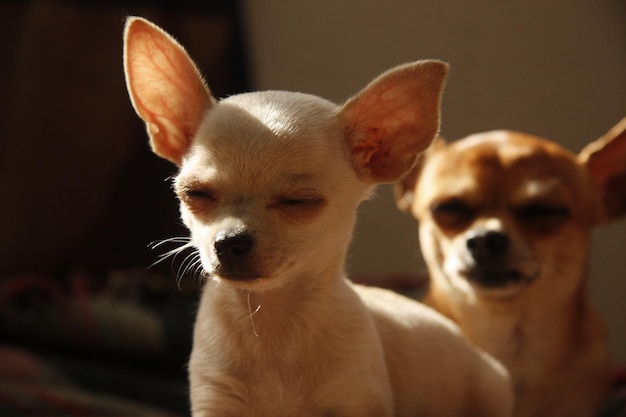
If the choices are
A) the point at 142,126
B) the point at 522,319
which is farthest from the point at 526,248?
the point at 142,126

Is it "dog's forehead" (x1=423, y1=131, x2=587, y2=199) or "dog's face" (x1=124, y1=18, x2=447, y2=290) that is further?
"dog's forehead" (x1=423, y1=131, x2=587, y2=199)

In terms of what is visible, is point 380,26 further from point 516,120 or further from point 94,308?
point 94,308

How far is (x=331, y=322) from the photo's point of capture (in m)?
1.17

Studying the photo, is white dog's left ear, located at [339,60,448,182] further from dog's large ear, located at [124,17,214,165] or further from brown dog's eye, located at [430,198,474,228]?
brown dog's eye, located at [430,198,474,228]

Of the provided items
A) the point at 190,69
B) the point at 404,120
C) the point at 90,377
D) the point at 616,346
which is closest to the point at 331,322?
the point at 404,120

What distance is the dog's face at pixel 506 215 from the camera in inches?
64.2

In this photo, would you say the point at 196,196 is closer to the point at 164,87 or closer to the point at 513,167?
the point at 164,87

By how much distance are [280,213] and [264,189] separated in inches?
1.5

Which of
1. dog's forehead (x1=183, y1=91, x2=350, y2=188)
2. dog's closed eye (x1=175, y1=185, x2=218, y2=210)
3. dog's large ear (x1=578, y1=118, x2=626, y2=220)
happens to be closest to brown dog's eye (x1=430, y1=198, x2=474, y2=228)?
dog's large ear (x1=578, y1=118, x2=626, y2=220)

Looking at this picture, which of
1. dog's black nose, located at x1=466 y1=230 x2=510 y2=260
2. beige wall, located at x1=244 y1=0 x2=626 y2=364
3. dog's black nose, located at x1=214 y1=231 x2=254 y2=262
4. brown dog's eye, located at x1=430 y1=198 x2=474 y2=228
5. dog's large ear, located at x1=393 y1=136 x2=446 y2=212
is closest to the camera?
dog's black nose, located at x1=214 y1=231 x2=254 y2=262

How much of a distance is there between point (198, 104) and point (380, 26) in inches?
13.6

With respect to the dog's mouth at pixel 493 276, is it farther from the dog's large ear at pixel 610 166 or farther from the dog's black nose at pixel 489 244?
the dog's large ear at pixel 610 166

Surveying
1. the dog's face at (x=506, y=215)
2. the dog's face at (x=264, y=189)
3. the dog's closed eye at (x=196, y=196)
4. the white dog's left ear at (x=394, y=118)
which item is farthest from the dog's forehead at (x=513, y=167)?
the dog's closed eye at (x=196, y=196)

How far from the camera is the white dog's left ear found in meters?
1.10
